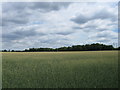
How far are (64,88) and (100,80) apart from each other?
244 centimetres

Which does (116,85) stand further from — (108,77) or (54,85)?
(54,85)

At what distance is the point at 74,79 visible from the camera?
8719 millimetres

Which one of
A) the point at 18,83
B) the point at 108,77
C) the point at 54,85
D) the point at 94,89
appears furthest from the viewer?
the point at 108,77

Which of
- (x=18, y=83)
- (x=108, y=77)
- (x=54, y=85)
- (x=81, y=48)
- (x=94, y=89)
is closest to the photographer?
(x=94, y=89)

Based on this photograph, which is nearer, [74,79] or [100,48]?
[74,79]

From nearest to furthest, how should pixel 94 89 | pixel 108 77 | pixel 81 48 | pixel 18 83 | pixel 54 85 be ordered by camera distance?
pixel 94 89, pixel 54 85, pixel 18 83, pixel 108 77, pixel 81 48

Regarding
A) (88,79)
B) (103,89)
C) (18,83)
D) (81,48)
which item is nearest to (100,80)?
(88,79)

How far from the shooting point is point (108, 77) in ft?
30.1

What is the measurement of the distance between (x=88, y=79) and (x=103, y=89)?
1435mm

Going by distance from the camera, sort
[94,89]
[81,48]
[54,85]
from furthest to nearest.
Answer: [81,48] < [54,85] < [94,89]

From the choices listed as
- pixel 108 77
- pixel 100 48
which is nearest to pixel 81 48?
pixel 100 48

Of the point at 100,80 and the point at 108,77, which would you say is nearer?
the point at 100,80

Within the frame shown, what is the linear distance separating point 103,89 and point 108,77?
208 centimetres

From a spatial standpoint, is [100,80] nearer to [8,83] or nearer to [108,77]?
[108,77]
